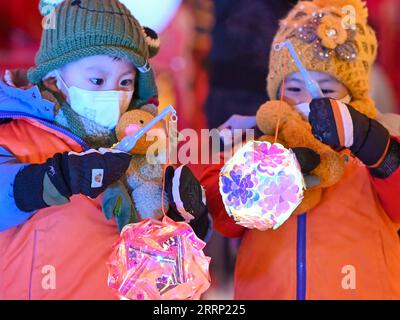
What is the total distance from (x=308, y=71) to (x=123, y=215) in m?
0.59

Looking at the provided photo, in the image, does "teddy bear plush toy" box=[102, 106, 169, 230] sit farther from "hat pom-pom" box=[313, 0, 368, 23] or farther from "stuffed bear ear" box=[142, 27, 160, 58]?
"hat pom-pom" box=[313, 0, 368, 23]

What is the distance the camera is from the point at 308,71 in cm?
178

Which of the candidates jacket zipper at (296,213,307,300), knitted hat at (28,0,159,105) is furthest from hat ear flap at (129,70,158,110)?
jacket zipper at (296,213,307,300)

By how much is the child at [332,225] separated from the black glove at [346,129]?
9cm

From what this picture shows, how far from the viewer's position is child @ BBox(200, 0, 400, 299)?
1719 mm

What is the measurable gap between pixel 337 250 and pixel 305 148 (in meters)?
0.27

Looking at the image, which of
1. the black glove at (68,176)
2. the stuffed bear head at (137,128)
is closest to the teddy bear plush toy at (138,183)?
the stuffed bear head at (137,128)

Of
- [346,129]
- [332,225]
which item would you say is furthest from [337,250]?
[346,129]

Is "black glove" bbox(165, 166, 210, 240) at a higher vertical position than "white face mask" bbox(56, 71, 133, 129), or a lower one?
lower

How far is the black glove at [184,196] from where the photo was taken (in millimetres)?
1541

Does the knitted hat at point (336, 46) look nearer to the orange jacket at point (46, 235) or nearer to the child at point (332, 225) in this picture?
the child at point (332, 225)

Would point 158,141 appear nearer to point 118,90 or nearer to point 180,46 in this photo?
point 118,90

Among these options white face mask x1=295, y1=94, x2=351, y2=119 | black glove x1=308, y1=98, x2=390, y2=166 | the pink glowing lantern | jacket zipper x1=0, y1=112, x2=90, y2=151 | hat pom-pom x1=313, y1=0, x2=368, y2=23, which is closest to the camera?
the pink glowing lantern

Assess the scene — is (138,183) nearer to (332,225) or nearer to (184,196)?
(184,196)
